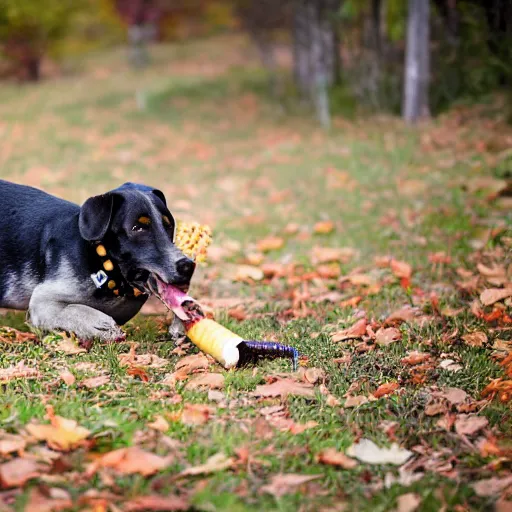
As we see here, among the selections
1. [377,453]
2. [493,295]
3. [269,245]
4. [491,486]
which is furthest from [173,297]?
[269,245]

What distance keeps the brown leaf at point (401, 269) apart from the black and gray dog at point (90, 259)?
7.87 ft

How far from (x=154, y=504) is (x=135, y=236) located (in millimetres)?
1981

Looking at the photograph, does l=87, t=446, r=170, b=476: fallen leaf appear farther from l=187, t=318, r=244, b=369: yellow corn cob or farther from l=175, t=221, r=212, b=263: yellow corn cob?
l=175, t=221, r=212, b=263: yellow corn cob

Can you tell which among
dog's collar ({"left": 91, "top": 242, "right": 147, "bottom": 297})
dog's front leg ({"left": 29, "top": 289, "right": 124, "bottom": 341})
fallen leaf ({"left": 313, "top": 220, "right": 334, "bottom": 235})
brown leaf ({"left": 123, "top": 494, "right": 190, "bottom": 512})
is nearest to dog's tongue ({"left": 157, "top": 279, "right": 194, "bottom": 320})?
dog's collar ({"left": 91, "top": 242, "right": 147, "bottom": 297})

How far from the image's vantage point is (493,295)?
523 cm

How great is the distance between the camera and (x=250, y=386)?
12.9ft

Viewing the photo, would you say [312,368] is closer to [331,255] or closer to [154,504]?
[154,504]

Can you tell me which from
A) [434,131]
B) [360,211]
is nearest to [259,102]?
[434,131]

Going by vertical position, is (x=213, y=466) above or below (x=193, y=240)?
below

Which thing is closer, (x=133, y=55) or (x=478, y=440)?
→ (x=478, y=440)

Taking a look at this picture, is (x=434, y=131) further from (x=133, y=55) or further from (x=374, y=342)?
(x=133, y=55)

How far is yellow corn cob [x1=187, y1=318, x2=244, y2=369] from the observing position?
4.12 m

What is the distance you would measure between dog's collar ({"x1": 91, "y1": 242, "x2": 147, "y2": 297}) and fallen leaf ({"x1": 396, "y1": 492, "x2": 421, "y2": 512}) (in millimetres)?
2239

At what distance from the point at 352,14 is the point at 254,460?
14.2 m
